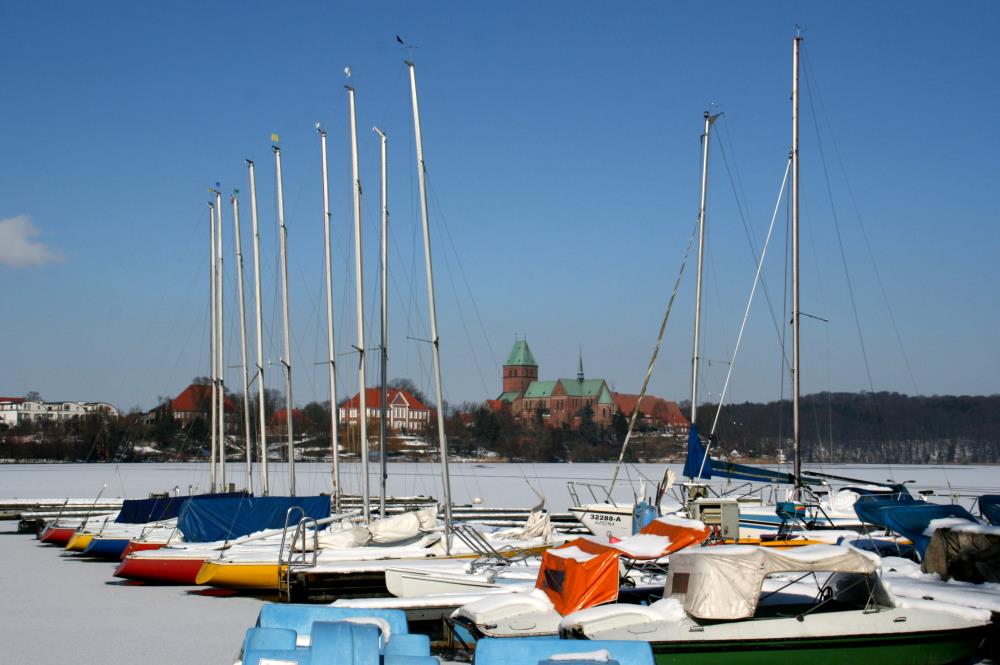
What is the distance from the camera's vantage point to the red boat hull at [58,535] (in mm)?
31750

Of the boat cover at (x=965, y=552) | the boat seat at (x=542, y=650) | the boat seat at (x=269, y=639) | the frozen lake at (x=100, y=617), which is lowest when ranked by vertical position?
the frozen lake at (x=100, y=617)

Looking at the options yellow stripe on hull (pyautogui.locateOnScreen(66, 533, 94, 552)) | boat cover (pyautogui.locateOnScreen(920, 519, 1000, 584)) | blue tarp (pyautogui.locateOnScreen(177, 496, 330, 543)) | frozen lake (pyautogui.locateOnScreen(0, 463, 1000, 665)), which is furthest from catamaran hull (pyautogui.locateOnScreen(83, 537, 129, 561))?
boat cover (pyautogui.locateOnScreen(920, 519, 1000, 584))

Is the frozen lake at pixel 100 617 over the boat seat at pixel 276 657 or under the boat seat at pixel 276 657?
under

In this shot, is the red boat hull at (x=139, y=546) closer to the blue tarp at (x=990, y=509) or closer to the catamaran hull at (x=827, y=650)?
the catamaran hull at (x=827, y=650)

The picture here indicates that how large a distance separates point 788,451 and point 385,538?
14086 cm

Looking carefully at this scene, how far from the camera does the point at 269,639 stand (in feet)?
29.4

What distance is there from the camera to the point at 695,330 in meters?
32.5

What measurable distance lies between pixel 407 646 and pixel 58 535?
2647 cm

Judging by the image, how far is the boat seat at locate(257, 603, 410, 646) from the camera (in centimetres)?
990

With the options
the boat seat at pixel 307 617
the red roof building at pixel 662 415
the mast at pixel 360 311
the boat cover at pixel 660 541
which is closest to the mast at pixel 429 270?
the mast at pixel 360 311

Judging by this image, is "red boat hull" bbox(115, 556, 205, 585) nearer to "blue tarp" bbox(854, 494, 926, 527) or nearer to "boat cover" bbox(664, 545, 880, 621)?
"boat cover" bbox(664, 545, 880, 621)

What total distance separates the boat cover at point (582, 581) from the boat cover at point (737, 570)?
0.98 metres

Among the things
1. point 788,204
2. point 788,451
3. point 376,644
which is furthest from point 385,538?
point 788,451

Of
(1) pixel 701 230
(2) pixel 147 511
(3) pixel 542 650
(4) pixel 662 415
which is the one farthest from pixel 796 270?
(4) pixel 662 415
